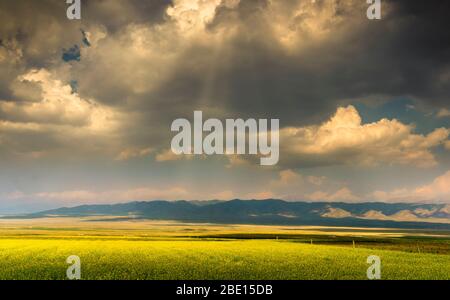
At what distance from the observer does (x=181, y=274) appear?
33812mm

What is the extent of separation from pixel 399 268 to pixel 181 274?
848 inches
